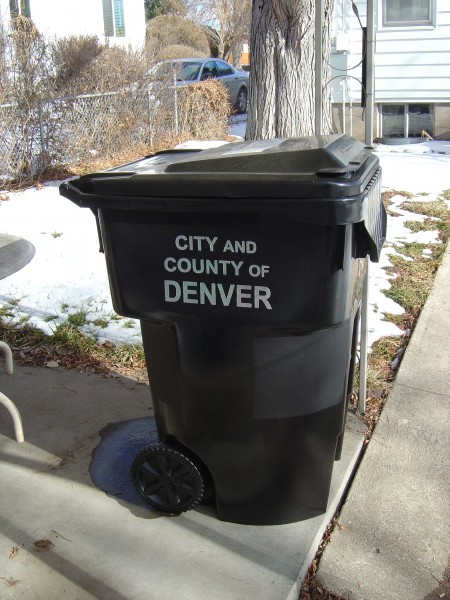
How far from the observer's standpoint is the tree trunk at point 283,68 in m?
6.13

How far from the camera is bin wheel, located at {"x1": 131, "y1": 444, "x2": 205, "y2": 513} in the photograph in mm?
2459

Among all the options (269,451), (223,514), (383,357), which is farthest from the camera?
(383,357)

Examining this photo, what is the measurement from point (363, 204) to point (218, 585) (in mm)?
1339

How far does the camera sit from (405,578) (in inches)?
92.0

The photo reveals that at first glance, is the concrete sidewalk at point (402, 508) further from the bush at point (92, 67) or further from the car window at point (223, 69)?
the car window at point (223, 69)

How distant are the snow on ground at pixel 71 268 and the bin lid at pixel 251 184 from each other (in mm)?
2082

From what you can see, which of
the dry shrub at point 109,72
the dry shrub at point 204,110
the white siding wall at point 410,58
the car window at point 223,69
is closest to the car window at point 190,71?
the car window at point 223,69

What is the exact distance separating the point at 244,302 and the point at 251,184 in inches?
15.4

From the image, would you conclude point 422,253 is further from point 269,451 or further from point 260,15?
point 269,451

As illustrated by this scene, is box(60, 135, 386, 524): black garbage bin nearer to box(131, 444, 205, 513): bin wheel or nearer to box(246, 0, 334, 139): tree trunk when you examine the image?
box(131, 444, 205, 513): bin wheel

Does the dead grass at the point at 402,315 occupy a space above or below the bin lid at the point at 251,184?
below

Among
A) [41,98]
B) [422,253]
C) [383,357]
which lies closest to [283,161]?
[383,357]

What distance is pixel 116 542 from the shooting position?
243cm

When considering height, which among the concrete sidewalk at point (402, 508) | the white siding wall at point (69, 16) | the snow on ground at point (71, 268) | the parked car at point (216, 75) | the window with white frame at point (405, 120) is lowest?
the concrete sidewalk at point (402, 508)
